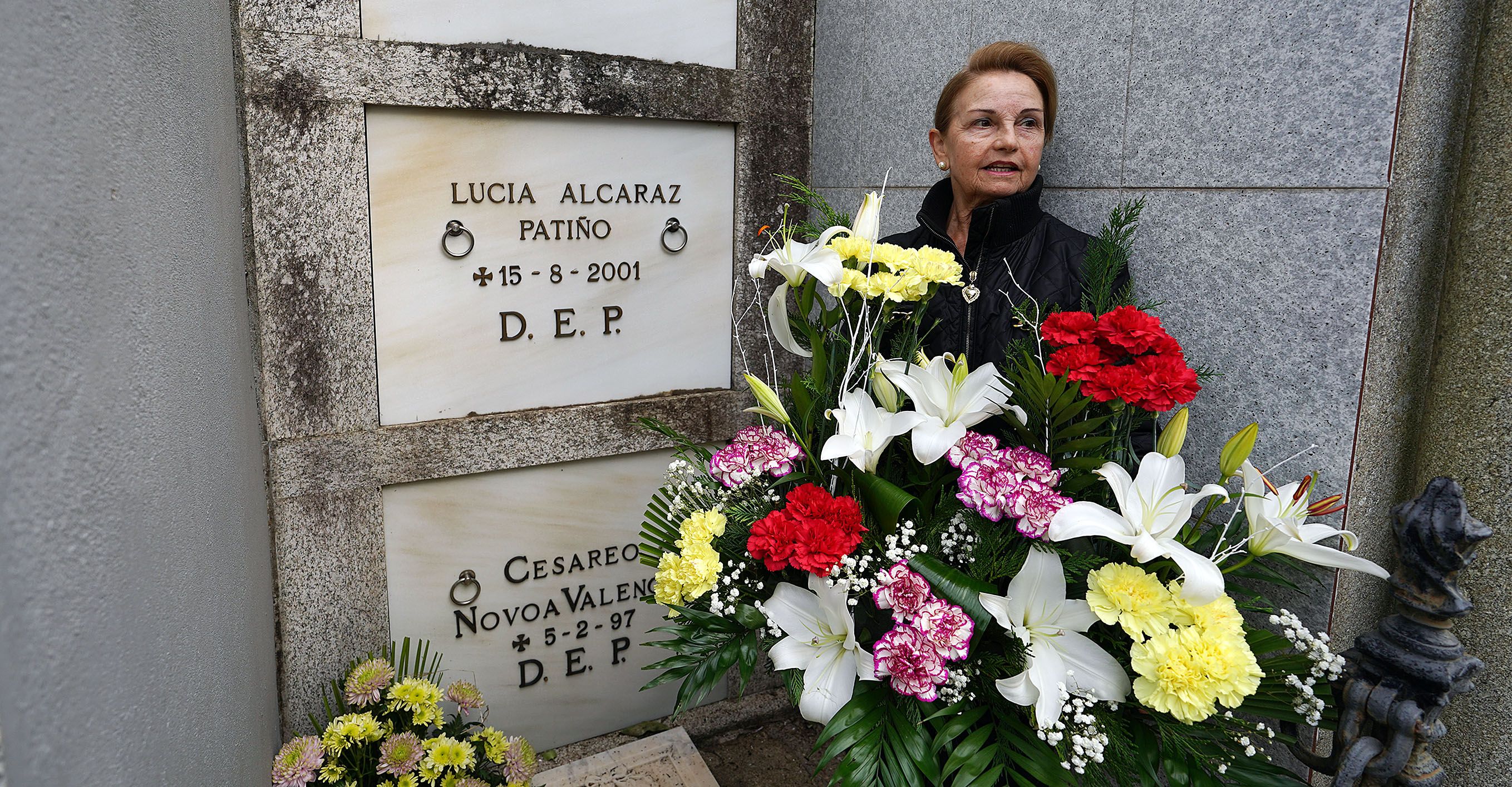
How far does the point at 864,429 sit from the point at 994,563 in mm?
335

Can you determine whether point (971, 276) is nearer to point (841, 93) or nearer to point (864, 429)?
point (864, 429)

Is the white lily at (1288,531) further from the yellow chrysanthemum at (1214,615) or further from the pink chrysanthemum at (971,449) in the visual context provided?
the pink chrysanthemum at (971,449)

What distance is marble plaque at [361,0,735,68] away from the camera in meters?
2.43

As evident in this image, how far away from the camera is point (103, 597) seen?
84cm

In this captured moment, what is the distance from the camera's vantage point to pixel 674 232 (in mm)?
2979

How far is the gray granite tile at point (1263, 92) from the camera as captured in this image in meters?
1.52

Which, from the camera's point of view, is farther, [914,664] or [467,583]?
[467,583]

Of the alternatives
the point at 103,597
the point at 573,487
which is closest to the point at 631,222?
the point at 573,487

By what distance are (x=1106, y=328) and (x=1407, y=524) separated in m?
0.67

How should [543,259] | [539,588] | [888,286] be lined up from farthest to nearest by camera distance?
[539,588]
[543,259]
[888,286]

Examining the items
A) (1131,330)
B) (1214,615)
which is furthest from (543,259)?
(1214,615)

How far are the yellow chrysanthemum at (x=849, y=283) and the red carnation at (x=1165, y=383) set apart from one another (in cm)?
49

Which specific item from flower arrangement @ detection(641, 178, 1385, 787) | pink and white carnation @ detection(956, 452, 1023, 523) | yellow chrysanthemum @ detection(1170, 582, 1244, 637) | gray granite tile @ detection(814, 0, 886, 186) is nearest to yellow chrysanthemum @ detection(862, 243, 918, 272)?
flower arrangement @ detection(641, 178, 1385, 787)

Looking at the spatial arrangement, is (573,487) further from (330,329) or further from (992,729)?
(992,729)
